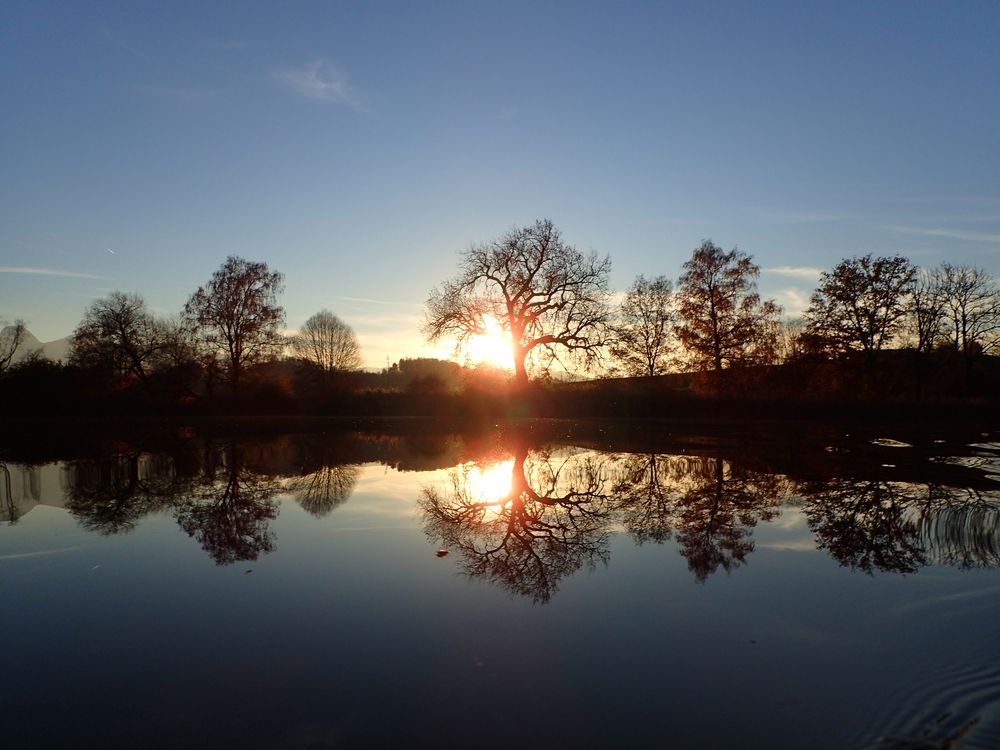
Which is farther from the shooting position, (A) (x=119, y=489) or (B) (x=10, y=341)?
(B) (x=10, y=341)

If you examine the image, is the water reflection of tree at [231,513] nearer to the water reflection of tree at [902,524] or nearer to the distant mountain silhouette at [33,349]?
the water reflection of tree at [902,524]

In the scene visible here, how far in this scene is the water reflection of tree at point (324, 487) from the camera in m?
11.7

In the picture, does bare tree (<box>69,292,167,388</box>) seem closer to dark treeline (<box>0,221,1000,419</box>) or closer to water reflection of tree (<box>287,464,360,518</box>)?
dark treeline (<box>0,221,1000,419</box>)

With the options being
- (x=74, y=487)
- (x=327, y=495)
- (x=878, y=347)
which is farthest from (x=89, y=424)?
(x=878, y=347)

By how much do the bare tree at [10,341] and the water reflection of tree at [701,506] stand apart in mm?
56981

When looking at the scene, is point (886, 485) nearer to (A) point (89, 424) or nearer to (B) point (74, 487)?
(B) point (74, 487)

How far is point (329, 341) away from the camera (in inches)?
2613

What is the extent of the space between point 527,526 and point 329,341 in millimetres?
59757

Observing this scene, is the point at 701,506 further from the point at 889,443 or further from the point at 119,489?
the point at 889,443

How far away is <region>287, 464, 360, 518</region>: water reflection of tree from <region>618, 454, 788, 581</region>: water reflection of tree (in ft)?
17.6

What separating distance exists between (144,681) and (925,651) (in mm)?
5907

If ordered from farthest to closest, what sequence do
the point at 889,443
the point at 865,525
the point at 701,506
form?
the point at 889,443
the point at 701,506
the point at 865,525

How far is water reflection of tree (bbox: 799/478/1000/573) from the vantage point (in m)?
8.05

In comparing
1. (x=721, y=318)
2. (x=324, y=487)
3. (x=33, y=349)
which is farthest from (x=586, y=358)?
(x=33, y=349)
